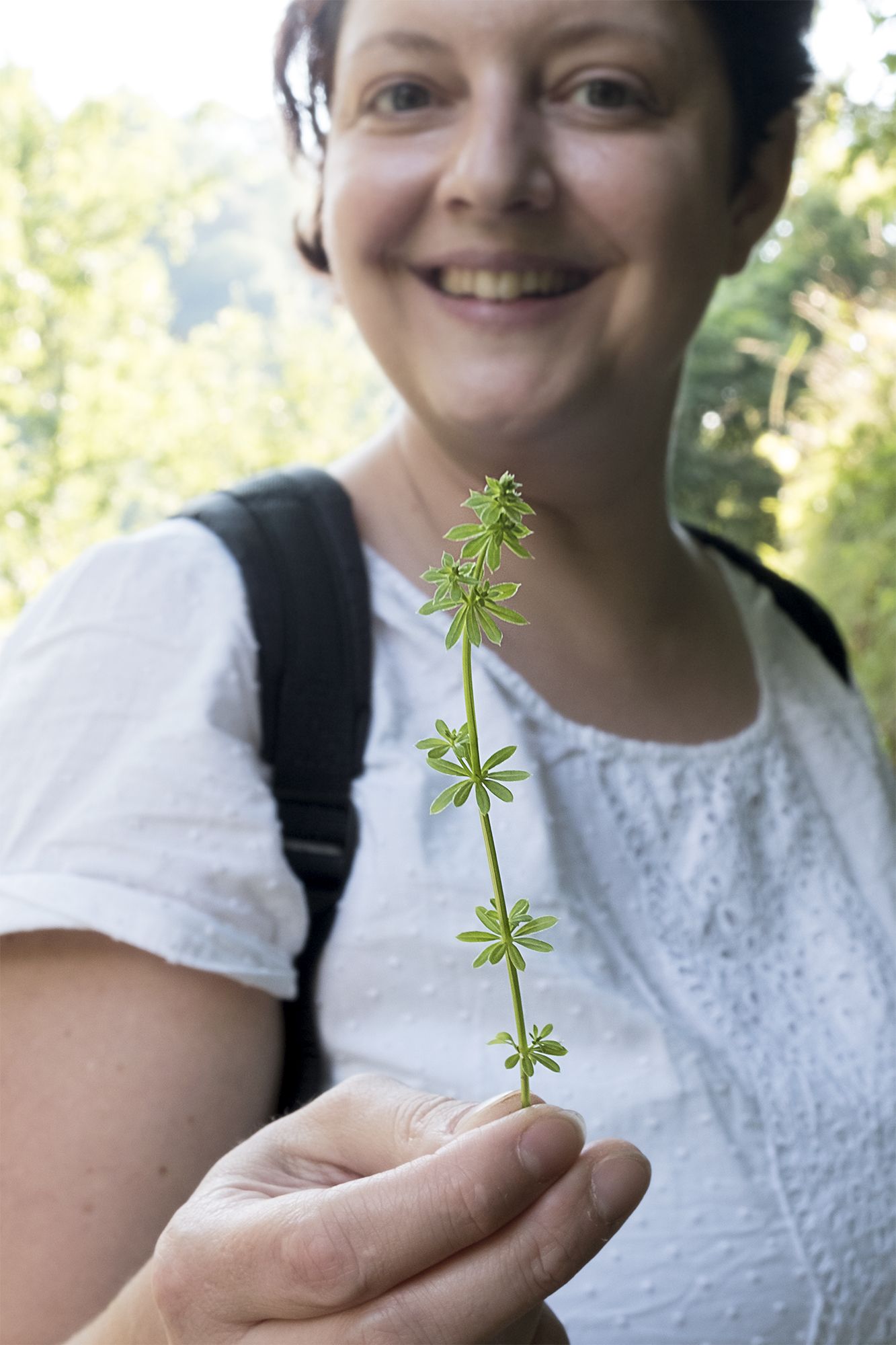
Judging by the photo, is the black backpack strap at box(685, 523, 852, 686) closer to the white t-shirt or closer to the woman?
the woman

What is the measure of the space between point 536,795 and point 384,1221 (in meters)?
0.88

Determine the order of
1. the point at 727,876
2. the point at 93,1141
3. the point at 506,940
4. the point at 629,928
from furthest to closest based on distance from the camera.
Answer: the point at 727,876
the point at 629,928
the point at 93,1141
the point at 506,940

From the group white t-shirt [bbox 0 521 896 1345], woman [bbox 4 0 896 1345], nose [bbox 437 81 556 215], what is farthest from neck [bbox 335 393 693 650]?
nose [bbox 437 81 556 215]

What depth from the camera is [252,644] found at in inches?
53.7

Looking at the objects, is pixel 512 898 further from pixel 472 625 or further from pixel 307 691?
pixel 472 625

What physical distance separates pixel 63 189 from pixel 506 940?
2030 centimetres

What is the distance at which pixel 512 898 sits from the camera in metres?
1.46

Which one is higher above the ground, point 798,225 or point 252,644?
point 252,644

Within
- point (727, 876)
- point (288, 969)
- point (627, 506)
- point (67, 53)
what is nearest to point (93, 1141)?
point (288, 969)

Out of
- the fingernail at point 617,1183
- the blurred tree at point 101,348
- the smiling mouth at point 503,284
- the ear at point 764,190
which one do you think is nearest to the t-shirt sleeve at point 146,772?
the smiling mouth at point 503,284

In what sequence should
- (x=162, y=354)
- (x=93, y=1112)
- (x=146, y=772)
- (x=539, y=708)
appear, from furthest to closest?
(x=162, y=354), (x=539, y=708), (x=146, y=772), (x=93, y=1112)

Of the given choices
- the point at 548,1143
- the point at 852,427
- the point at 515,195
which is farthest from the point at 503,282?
the point at 852,427

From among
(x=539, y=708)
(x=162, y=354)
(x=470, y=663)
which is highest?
(x=470, y=663)

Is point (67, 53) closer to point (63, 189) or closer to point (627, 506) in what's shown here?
point (63, 189)
